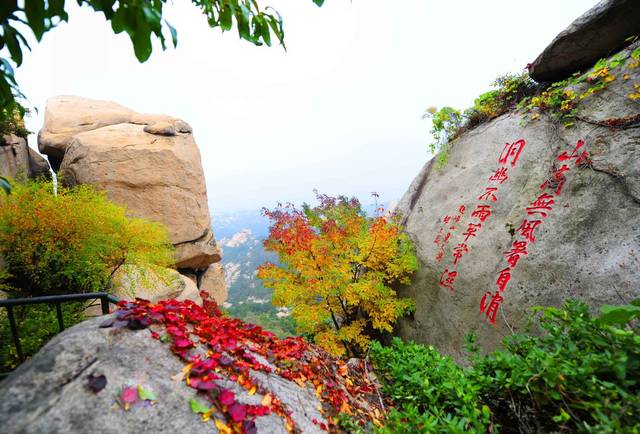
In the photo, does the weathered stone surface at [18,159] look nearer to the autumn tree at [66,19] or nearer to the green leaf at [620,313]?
the autumn tree at [66,19]

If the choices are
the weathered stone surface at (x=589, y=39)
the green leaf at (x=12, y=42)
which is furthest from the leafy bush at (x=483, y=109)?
the green leaf at (x=12, y=42)

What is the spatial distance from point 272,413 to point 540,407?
174 centimetres

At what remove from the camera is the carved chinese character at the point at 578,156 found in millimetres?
5056

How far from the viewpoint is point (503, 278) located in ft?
17.6

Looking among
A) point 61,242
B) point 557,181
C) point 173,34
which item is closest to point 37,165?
point 61,242

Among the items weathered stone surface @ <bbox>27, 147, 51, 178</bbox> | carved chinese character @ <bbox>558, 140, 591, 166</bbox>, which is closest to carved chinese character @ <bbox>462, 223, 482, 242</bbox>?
carved chinese character @ <bbox>558, 140, 591, 166</bbox>

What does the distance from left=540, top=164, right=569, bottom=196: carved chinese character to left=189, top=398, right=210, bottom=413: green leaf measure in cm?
602

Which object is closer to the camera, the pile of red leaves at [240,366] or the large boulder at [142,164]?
the pile of red leaves at [240,366]

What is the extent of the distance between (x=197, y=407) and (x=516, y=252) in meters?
5.49

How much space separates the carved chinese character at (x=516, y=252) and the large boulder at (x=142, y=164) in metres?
9.53

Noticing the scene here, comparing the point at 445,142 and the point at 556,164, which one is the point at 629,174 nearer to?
the point at 556,164

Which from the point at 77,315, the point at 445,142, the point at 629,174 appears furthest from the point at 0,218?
the point at 629,174

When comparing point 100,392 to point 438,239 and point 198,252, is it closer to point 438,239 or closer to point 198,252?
point 438,239

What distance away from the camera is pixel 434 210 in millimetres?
7250
